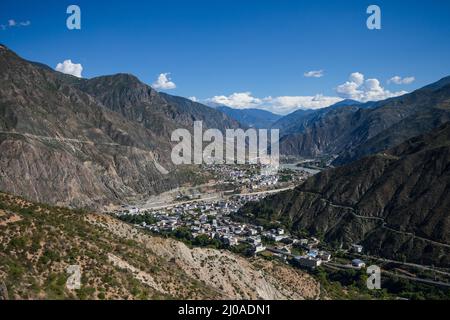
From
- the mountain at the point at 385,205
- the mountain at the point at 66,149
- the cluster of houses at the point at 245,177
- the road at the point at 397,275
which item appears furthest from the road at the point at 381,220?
the mountain at the point at 66,149

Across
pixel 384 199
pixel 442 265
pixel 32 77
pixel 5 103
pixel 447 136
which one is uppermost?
pixel 32 77

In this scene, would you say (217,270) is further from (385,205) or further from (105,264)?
(385,205)

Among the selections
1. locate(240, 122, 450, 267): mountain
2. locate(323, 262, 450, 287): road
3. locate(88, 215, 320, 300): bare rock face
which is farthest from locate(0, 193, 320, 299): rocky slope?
locate(240, 122, 450, 267): mountain
